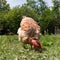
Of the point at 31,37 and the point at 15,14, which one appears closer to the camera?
the point at 31,37

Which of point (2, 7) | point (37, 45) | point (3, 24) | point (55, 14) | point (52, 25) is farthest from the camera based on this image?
point (2, 7)

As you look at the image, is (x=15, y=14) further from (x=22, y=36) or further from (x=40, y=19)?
(x=22, y=36)

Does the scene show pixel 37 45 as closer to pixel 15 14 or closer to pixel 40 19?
pixel 15 14

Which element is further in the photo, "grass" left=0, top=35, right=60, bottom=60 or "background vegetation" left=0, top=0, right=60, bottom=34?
"background vegetation" left=0, top=0, right=60, bottom=34

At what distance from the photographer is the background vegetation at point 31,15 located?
132 feet

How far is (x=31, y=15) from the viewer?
42.8 m

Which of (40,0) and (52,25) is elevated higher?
(40,0)

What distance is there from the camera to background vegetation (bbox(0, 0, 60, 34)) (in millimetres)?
40344

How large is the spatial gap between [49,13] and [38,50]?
4686 cm

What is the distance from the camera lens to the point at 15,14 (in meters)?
42.7

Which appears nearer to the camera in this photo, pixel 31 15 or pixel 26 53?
pixel 26 53

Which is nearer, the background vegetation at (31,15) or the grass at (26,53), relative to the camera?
the grass at (26,53)

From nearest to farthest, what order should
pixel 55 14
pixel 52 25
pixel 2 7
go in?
pixel 52 25, pixel 55 14, pixel 2 7

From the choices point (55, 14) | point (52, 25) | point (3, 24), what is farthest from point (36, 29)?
point (55, 14)
